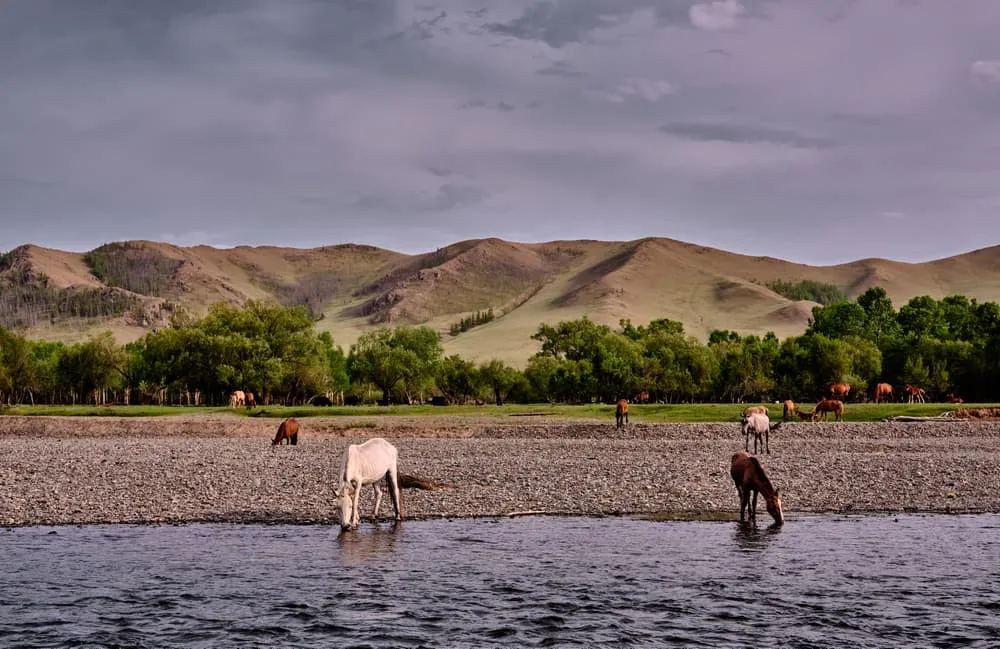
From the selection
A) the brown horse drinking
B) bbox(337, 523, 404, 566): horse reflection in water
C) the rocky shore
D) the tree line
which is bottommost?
bbox(337, 523, 404, 566): horse reflection in water

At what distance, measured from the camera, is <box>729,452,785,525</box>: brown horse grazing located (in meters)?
22.7

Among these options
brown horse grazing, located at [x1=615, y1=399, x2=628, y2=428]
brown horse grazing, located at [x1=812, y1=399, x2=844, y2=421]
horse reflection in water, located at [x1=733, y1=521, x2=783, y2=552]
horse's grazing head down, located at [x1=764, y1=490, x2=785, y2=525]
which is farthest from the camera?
brown horse grazing, located at [x1=812, y1=399, x2=844, y2=421]

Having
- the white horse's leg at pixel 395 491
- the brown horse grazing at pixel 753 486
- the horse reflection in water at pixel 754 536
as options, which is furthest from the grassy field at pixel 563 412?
the white horse's leg at pixel 395 491

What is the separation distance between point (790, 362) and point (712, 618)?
106 m

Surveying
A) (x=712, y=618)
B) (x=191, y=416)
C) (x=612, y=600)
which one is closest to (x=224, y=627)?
(x=612, y=600)

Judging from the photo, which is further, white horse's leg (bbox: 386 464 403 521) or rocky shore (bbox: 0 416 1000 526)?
rocky shore (bbox: 0 416 1000 526)

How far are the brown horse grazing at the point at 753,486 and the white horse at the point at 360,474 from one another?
8.62 meters

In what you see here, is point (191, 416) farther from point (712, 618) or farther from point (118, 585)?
point (712, 618)

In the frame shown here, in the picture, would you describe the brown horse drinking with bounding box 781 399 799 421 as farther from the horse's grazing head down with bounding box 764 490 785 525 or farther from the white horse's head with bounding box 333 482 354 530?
the white horse's head with bounding box 333 482 354 530

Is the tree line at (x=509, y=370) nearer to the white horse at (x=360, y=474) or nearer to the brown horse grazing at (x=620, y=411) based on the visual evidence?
the brown horse grazing at (x=620, y=411)

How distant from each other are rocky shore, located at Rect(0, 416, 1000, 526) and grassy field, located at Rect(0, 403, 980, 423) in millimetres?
10029

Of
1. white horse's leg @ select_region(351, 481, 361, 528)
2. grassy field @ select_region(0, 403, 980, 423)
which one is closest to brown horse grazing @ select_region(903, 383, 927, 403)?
grassy field @ select_region(0, 403, 980, 423)

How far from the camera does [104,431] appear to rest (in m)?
62.9

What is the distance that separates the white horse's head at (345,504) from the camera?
70.8ft
